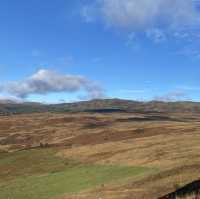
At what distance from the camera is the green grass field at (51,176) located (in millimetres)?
38844

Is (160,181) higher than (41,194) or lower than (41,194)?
higher

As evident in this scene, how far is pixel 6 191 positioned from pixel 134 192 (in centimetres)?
1965

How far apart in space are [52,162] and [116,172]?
18.3 meters

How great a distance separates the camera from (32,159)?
65688mm

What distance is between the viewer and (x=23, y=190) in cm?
4125

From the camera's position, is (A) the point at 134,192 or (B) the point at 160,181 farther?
(B) the point at 160,181

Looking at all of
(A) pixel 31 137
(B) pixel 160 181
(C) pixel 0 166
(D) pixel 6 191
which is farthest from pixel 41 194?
(A) pixel 31 137

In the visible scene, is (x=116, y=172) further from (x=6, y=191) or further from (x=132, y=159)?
(x=6, y=191)

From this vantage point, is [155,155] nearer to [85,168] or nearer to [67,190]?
[85,168]

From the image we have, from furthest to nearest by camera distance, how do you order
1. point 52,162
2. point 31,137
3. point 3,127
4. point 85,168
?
point 3,127 → point 31,137 → point 52,162 → point 85,168

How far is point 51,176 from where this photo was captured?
4731 cm

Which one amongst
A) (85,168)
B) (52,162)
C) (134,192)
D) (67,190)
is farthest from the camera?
(52,162)

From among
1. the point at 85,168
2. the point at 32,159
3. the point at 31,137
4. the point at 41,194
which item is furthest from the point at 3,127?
the point at 41,194

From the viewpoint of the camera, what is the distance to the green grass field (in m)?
38.8
